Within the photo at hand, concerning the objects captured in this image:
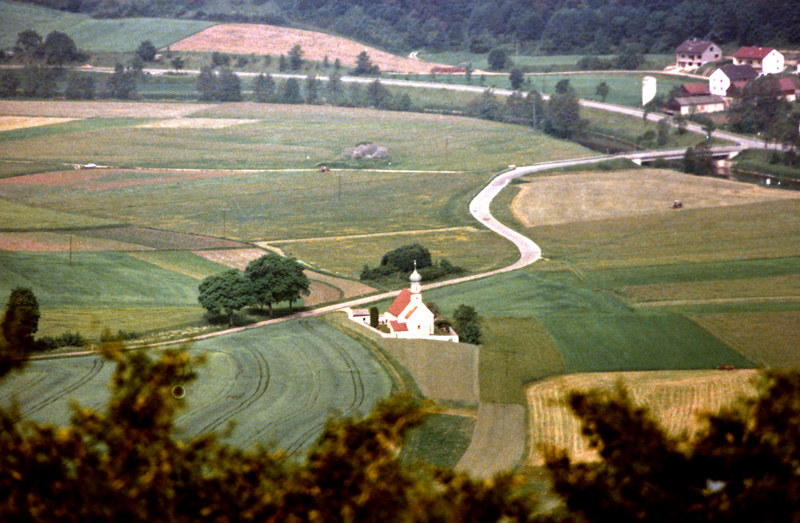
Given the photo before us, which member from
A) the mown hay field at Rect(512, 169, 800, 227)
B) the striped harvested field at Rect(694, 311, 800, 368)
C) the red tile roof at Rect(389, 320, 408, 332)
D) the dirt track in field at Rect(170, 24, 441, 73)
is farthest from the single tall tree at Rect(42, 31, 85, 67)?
the striped harvested field at Rect(694, 311, 800, 368)

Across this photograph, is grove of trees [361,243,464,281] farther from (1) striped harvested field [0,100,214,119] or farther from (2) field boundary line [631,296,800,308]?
(1) striped harvested field [0,100,214,119]

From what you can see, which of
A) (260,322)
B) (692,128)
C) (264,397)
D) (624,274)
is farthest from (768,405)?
(692,128)

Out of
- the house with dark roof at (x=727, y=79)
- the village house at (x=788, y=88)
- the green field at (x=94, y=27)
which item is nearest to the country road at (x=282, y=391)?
the village house at (x=788, y=88)

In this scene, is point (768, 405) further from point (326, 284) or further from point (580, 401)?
point (326, 284)

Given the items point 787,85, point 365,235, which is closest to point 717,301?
point 365,235

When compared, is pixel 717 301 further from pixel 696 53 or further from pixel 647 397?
pixel 696 53

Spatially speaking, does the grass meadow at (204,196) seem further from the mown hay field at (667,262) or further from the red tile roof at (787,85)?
the red tile roof at (787,85)

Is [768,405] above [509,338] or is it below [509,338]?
above
